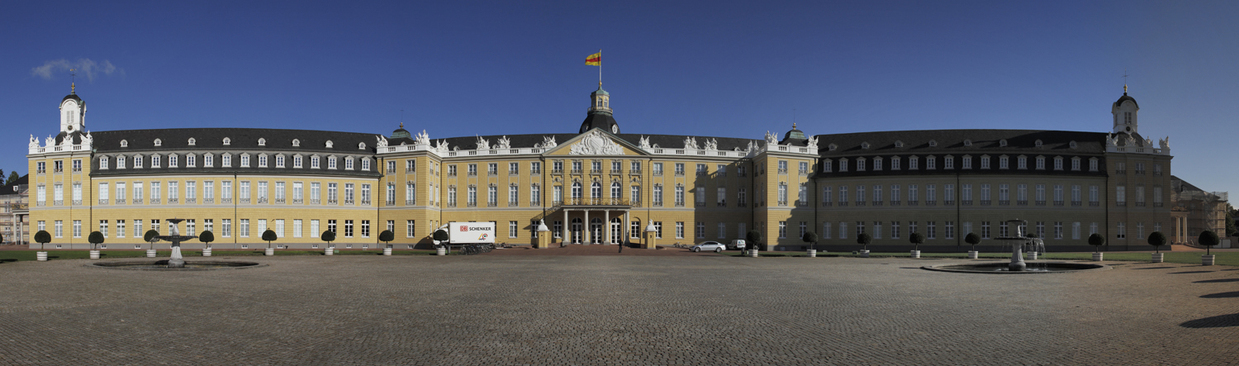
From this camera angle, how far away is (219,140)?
7231 centimetres

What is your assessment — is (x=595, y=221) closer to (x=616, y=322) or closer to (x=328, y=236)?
(x=328, y=236)

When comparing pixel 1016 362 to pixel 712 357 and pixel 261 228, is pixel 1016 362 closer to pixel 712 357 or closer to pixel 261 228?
pixel 712 357

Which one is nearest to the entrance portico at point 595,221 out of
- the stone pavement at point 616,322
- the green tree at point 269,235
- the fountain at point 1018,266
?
the green tree at point 269,235

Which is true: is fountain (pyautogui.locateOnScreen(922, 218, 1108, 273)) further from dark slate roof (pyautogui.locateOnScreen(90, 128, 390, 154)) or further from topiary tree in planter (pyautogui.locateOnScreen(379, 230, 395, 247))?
→ dark slate roof (pyautogui.locateOnScreen(90, 128, 390, 154))

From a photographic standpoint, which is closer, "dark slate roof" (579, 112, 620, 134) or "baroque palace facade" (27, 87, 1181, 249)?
"baroque palace facade" (27, 87, 1181, 249)

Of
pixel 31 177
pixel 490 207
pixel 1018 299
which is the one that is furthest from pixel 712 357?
pixel 31 177

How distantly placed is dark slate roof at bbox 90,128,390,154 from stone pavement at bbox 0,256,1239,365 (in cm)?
4798

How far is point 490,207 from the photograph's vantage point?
240 feet

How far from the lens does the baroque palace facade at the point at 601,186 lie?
66750mm

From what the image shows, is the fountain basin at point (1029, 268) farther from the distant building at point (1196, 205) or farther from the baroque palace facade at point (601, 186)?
the distant building at point (1196, 205)

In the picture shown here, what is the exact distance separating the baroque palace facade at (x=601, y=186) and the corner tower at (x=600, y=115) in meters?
6.21

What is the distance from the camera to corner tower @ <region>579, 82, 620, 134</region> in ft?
264

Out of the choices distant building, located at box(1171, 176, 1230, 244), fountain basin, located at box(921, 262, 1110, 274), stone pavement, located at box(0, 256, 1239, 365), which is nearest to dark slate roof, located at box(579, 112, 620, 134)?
fountain basin, located at box(921, 262, 1110, 274)

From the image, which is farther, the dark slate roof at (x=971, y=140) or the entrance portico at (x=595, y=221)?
the entrance portico at (x=595, y=221)
